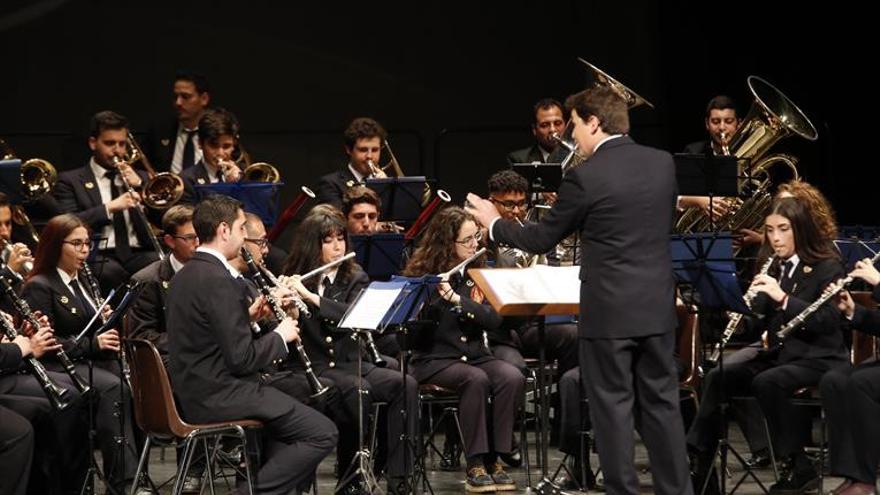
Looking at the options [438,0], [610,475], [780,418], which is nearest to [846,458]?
[780,418]

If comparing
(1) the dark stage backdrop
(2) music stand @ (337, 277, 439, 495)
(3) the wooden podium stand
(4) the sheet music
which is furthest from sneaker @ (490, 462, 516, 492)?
(1) the dark stage backdrop

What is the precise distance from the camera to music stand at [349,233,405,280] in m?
7.45

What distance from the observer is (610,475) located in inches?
230

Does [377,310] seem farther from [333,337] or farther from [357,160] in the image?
[357,160]

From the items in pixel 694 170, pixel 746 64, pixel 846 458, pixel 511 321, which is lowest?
pixel 846 458

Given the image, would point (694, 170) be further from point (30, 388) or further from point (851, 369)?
point (30, 388)

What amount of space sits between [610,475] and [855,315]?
171 centimetres

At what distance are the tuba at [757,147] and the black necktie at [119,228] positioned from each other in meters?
3.18

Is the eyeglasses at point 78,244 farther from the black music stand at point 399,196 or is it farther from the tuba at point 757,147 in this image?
the tuba at point 757,147

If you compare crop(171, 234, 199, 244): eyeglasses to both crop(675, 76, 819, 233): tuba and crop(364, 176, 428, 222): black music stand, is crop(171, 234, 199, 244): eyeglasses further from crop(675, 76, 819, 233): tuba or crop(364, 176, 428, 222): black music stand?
crop(675, 76, 819, 233): tuba

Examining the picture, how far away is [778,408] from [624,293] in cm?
163

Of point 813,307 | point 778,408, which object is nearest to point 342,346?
point 778,408

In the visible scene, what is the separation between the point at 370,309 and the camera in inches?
255

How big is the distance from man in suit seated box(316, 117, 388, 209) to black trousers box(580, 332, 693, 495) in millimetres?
3187
